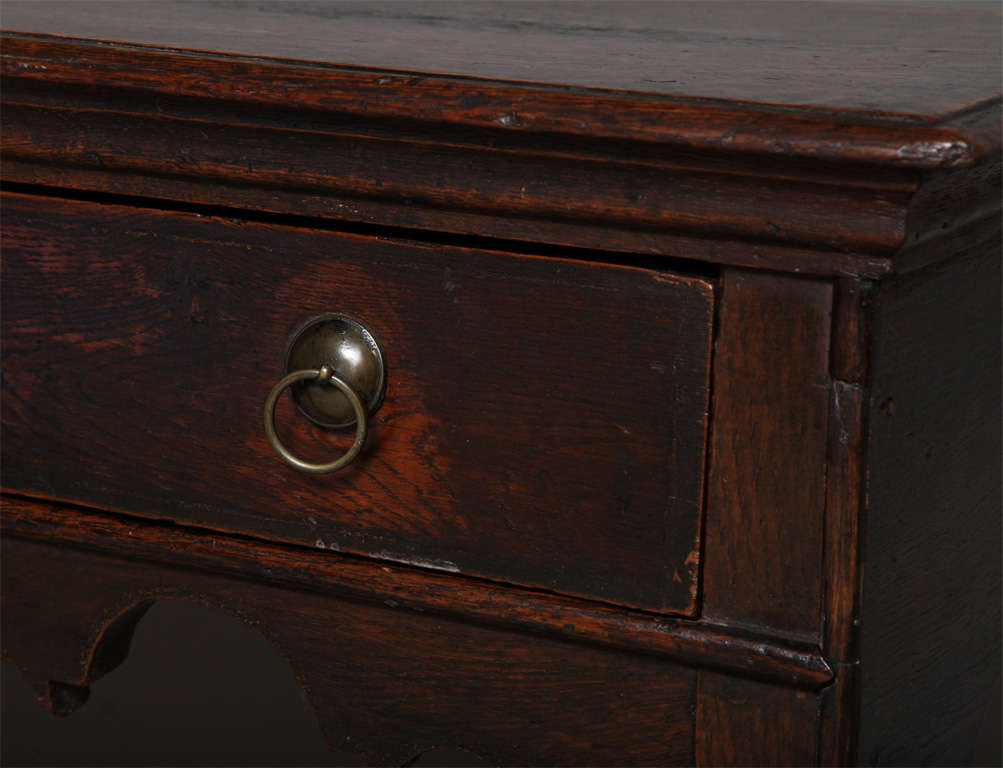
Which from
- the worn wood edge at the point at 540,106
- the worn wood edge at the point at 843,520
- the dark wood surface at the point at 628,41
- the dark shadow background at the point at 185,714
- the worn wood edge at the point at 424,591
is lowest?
the dark shadow background at the point at 185,714

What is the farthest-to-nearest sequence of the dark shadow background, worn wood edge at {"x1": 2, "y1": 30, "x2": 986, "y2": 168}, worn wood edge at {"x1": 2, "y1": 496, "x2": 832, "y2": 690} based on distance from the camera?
the dark shadow background → worn wood edge at {"x1": 2, "y1": 496, "x2": 832, "y2": 690} → worn wood edge at {"x1": 2, "y1": 30, "x2": 986, "y2": 168}

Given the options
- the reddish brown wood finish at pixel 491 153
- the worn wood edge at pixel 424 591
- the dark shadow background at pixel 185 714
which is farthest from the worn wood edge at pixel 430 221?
the dark shadow background at pixel 185 714

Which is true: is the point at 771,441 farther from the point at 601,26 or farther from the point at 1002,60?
the point at 601,26

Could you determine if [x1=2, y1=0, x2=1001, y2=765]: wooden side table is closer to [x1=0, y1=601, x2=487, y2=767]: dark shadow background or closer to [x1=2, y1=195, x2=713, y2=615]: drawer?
[x1=2, y1=195, x2=713, y2=615]: drawer

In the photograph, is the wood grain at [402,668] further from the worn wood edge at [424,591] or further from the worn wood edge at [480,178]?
the worn wood edge at [480,178]

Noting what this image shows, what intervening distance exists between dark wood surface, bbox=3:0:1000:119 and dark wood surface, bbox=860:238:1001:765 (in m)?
0.10

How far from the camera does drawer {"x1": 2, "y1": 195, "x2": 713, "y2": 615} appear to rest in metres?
0.66

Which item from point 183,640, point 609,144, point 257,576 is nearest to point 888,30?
point 609,144

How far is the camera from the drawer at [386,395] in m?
0.66

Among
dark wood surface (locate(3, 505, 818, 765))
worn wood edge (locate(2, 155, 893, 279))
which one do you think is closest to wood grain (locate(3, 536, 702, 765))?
dark wood surface (locate(3, 505, 818, 765))

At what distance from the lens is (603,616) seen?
27.0 inches

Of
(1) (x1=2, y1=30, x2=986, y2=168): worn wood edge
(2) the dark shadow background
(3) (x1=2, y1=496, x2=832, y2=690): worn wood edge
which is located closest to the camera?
(1) (x1=2, y1=30, x2=986, y2=168): worn wood edge

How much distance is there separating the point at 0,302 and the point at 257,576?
22 centimetres

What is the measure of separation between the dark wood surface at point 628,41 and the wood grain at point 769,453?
93mm
